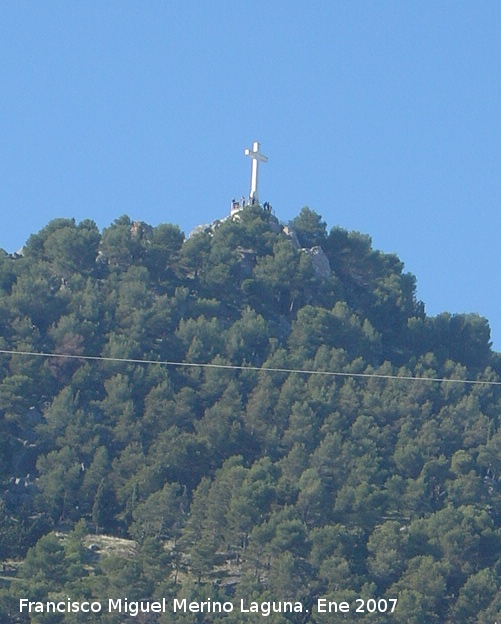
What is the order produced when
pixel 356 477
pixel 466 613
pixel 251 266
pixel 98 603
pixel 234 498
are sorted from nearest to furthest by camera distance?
pixel 98 603, pixel 466 613, pixel 234 498, pixel 356 477, pixel 251 266

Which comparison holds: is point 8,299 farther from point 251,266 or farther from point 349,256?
point 349,256

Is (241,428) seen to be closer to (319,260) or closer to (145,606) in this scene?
(145,606)

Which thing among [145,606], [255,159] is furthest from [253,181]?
[145,606]

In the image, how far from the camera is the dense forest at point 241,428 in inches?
1875

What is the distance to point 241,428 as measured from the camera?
58.0 metres

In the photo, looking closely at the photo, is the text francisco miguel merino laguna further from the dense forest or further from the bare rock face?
the bare rock face

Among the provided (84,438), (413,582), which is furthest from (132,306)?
(413,582)

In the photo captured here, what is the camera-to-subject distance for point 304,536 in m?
49.4

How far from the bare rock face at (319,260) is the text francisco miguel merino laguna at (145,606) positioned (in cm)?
2750

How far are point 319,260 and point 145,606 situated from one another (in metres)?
29.3

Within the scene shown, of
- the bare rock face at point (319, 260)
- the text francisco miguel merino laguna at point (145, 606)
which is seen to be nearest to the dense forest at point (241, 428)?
the bare rock face at point (319, 260)

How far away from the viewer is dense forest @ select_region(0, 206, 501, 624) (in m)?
47.6

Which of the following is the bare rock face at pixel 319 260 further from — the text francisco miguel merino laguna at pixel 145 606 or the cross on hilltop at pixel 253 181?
the text francisco miguel merino laguna at pixel 145 606

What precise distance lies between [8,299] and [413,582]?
837 inches
